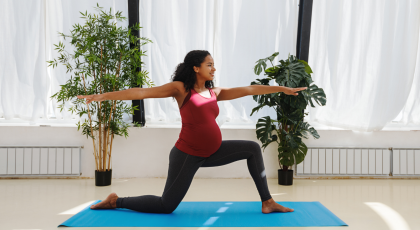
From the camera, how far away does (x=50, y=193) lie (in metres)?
3.34

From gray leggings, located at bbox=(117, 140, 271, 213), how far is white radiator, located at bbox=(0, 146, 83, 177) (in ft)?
6.35

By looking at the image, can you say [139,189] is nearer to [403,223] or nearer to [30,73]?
[30,73]

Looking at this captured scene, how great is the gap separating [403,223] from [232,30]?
2939 millimetres

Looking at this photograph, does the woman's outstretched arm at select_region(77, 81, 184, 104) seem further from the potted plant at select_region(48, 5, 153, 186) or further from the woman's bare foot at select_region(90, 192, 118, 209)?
the potted plant at select_region(48, 5, 153, 186)

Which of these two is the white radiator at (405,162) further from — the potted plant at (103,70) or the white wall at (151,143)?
the potted plant at (103,70)

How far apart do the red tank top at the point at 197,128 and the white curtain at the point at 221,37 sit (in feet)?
6.21

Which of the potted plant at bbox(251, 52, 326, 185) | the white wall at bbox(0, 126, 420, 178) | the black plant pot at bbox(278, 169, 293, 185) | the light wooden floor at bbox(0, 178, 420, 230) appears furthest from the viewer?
the white wall at bbox(0, 126, 420, 178)

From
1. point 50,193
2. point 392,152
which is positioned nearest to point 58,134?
point 50,193

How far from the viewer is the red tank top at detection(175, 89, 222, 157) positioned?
7.68 ft

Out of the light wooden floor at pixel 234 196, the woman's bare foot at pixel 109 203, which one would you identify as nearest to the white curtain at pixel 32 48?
the light wooden floor at pixel 234 196

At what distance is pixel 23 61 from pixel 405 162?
17.4 feet

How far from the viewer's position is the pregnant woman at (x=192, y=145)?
7.63ft

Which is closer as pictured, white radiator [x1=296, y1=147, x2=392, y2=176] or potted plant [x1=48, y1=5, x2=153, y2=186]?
potted plant [x1=48, y1=5, x2=153, y2=186]

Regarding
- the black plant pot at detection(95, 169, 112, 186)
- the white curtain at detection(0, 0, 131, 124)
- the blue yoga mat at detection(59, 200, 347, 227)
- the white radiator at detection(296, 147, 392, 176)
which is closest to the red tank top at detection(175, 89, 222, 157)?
the blue yoga mat at detection(59, 200, 347, 227)
